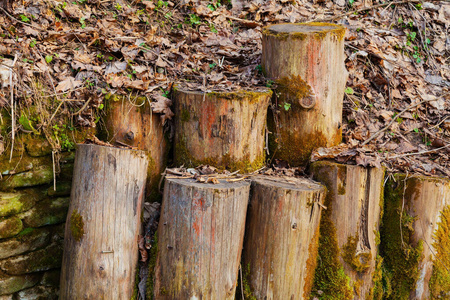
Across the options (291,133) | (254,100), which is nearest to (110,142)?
(254,100)

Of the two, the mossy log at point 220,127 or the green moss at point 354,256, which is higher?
the mossy log at point 220,127

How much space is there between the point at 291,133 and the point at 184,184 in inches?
47.0

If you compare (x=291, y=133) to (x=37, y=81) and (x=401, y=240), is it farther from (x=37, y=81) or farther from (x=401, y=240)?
(x=37, y=81)

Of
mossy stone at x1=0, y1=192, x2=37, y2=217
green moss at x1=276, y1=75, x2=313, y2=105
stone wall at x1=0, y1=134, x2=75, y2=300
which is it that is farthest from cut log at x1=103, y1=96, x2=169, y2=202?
green moss at x1=276, y1=75, x2=313, y2=105

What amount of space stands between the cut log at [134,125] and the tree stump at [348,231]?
146cm

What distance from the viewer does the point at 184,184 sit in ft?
8.95

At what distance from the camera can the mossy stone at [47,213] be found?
2.98 metres

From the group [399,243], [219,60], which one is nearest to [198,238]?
[399,243]

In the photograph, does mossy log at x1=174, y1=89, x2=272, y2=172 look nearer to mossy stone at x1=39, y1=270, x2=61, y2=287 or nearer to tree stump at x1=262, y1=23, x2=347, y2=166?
tree stump at x1=262, y1=23, x2=347, y2=166

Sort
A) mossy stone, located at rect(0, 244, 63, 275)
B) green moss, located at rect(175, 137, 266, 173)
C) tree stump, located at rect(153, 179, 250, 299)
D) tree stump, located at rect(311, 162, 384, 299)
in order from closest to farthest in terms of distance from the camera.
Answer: tree stump, located at rect(153, 179, 250, 299) < mossy stone, located at rect(0, 244, 63, 275) < tree stump, located at rect(311, 162, 384, 299) < green moss, located at rect(175, 137, 266, 173)

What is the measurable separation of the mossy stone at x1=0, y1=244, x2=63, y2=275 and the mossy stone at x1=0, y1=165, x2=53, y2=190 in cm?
54

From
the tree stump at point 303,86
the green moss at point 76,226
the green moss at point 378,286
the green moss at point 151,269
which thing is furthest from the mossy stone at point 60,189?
the green moss at point 378,286

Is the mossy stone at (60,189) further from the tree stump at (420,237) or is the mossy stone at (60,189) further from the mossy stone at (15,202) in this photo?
the tree stump at (420,237)

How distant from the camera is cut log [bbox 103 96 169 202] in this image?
3221 mm
